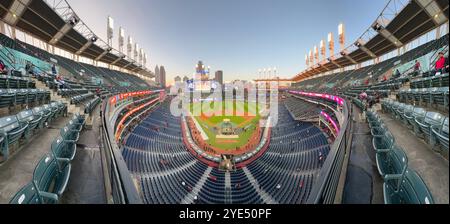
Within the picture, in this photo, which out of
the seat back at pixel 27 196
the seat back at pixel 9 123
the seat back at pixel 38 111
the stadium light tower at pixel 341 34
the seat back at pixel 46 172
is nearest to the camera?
the seat back at pixel 27 196

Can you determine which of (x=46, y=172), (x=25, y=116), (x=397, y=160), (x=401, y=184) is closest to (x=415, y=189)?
(x=401, y=184)

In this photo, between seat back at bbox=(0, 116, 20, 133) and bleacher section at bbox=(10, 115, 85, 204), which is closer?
bleacher section at bbox=(10, 115, 85, 204)

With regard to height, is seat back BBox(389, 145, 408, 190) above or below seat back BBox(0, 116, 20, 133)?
below

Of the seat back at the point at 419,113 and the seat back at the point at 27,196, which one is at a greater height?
the seat back at the point at 419,113

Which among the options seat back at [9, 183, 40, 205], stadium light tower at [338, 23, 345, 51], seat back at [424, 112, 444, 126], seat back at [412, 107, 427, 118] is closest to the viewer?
seat back at [9, 183, 40, 205]

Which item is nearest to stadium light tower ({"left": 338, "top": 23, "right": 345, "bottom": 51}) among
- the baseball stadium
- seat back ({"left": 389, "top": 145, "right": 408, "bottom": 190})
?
the baseball stadium

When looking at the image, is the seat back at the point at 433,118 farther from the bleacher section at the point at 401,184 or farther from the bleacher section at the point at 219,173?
the bleacher section at the point at 219,173

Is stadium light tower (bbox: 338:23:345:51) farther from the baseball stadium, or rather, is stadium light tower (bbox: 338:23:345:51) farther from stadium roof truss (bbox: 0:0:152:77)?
stadium roof truss (bbox: 0:0:152:77)

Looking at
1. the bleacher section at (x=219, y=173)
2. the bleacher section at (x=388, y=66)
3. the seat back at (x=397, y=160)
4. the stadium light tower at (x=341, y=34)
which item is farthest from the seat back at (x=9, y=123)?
the stadium light tower at (x=341, y=34)
